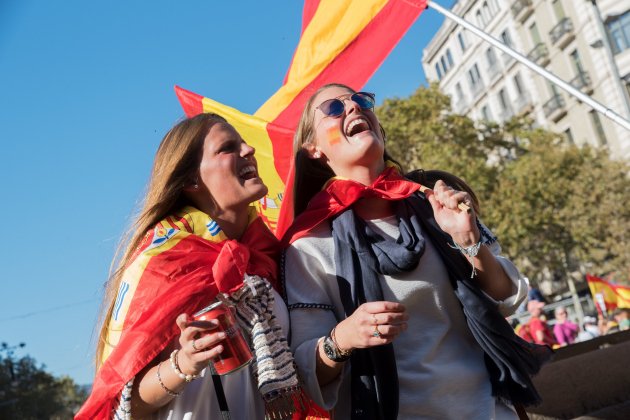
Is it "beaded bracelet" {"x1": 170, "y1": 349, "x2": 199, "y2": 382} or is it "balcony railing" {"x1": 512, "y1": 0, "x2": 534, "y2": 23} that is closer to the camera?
"beaded bracelet" {"x1": 170, "y1": 349, "x2": 199, "y2": 382}

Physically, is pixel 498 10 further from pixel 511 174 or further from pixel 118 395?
pixel 118 395

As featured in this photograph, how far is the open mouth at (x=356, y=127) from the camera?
3232 mm

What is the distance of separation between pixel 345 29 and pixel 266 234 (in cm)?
332

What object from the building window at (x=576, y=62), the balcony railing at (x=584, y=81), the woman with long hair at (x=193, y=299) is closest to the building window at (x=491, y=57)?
the building window at (x=576, y=62)

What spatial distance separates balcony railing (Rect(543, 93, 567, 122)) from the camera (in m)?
38.6

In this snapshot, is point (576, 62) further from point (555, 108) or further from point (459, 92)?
point (459, 92)

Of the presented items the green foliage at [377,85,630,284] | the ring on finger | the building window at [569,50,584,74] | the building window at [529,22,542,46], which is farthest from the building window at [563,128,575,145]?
the ring on finger

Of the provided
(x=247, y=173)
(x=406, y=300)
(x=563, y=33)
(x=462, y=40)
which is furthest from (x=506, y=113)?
(x=406, y=300)

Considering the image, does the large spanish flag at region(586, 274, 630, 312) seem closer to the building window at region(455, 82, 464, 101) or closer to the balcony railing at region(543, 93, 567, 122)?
the balcony railing at region(543, 93, 567, 122)

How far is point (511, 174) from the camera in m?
31.8

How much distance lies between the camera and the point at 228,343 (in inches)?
92.9

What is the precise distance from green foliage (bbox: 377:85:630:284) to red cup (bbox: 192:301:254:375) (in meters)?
27.8

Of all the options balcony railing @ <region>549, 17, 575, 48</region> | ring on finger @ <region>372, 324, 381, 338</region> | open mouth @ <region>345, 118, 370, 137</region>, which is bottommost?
ring on finger @ <region>372, 324, 381, 338</region>

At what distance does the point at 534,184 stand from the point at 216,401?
98.0 feet
